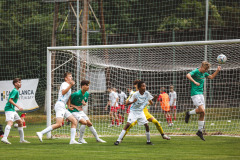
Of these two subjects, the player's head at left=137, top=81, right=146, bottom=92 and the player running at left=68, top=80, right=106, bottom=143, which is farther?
the player running at left=68, top=80, right=106, bottom=143

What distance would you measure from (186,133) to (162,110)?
18.5 ft

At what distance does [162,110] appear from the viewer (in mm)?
19875

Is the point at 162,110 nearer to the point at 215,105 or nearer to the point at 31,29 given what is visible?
the point at 215,105

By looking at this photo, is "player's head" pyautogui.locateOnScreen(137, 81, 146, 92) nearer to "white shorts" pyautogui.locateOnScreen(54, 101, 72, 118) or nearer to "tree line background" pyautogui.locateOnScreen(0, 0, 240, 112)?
"white shorts" pyautogui.locateOnScreen(54, 101, 72, 118)

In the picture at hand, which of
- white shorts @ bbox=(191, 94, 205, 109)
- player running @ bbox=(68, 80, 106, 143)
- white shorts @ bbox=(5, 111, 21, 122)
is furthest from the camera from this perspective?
white shorts @ bbox=(5, 111, 21, 122)

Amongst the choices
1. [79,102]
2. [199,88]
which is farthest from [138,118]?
[199,88]

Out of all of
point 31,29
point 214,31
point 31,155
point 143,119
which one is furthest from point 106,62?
point 31,29

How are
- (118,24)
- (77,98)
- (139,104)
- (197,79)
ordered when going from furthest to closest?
(118,24) < (197,79) < (77,98) < (139,104)

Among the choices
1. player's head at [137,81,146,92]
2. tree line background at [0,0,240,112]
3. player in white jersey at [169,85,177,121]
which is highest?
tree line background at [0,0,240,112]

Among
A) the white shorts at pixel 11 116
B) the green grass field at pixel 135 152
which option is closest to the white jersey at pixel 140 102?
the green grass field at pixel 135 152

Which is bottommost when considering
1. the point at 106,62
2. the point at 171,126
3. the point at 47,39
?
the point at 171,126

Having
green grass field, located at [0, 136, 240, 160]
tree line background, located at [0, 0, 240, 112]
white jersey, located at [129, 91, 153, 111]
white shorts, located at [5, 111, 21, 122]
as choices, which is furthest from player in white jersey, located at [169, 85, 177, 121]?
tree line background, located at [0, 0, 240, 112]

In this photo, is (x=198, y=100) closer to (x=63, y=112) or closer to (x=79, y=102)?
(x=79, y=102)

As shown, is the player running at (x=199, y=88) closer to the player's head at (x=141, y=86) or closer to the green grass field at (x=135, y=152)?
the green grass field at (x=135, y=152)
